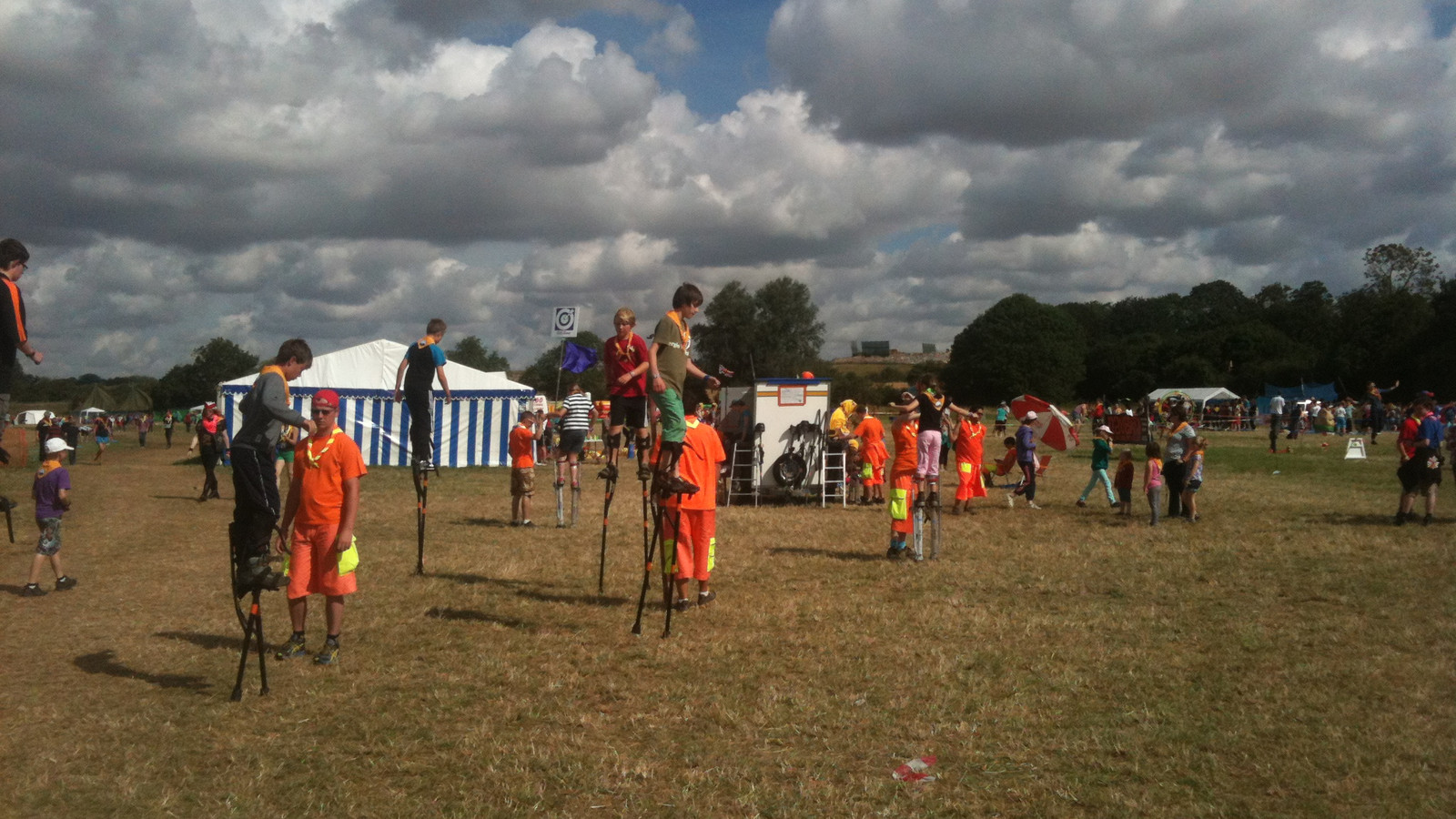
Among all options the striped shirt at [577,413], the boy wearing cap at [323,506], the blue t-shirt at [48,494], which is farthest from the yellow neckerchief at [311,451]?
the striped shirt at [577,413]

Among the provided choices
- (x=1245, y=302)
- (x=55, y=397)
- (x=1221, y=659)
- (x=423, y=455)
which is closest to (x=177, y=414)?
(x=55, y=397)

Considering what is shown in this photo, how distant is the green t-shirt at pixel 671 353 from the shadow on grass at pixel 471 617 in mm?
2375

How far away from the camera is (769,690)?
650 cm

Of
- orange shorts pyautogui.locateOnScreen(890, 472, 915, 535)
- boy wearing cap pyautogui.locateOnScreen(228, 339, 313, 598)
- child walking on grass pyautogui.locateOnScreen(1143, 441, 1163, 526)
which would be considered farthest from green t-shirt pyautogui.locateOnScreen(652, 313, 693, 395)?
child walking on grass pyautogui.locateOnScreen(1143, 441, 1163, 526)

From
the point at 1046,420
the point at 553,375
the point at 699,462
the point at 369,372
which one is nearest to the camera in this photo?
the point at 699,462

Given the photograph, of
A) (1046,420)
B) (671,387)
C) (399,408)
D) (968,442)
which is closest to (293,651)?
(671,387)

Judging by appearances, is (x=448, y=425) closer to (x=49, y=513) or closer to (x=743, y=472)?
(x=743, y=472)

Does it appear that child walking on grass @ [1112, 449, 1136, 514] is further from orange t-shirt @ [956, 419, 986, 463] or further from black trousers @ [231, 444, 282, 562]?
black trousers @ [231, 444, 282, 562]

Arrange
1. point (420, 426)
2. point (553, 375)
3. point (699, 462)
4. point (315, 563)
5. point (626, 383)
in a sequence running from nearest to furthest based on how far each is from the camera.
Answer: point (315, 563), point (626, 383), point (699, 462), point (420, 426), point (553, 375)

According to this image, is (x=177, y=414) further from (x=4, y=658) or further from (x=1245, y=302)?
(x=1245, y=302)

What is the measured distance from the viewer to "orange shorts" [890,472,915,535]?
11664 mm

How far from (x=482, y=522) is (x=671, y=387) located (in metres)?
8.98

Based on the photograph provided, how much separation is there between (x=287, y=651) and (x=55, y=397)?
132m

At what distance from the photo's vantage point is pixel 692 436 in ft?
28.3
